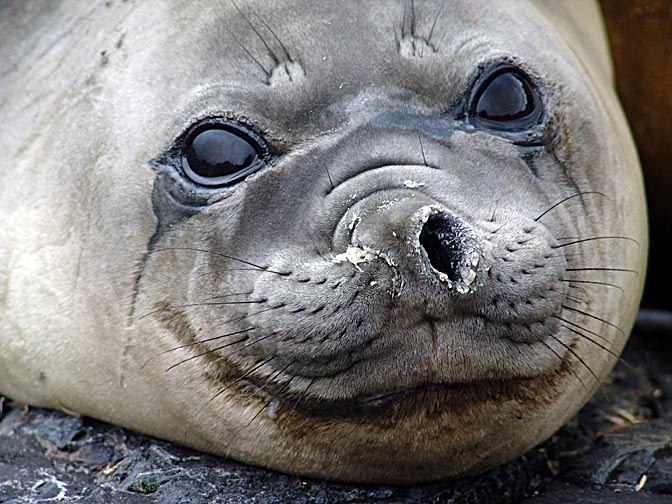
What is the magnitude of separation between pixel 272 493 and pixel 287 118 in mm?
1097

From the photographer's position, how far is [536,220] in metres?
2.84

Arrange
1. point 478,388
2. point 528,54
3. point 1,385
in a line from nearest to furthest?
1. point 478,388
2. point 528,54
3. point 1,385

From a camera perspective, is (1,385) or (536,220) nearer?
(536,220)

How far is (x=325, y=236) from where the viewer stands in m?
2.66

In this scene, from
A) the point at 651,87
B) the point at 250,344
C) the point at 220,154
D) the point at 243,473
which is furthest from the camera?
the point at 651,87

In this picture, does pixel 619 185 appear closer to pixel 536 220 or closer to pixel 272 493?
pixel 536 220

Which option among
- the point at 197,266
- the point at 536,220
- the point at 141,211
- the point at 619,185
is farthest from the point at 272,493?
the point at 619,185

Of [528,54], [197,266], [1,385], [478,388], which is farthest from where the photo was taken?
[1,385]

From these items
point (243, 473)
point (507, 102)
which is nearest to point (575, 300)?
point (507, 102)

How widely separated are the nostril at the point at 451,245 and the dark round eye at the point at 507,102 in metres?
0.59

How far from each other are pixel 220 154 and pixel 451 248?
80cm

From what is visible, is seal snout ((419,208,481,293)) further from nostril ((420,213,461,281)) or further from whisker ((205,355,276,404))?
whisker ((205,355,276,404))

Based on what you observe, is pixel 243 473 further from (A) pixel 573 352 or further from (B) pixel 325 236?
(A) pixel 573 352

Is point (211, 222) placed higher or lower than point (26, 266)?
higher
